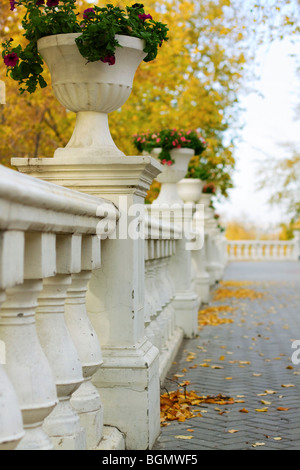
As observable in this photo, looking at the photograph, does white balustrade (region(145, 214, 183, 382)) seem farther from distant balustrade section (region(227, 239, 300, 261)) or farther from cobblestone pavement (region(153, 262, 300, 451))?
distant balustrade section (region(227, 239, 300, 261))

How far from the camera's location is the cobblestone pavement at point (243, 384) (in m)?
4.39

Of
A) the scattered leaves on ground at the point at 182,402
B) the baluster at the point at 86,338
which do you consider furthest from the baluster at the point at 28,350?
the scattered leaves on ground at the point at 182,402

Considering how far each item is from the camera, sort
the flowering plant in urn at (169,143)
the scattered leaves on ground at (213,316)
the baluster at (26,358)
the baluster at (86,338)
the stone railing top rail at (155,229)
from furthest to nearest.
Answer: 1. the scattered leaves on ground at (213,316)
2. the flowering plant in urn at (169,143)
3. the stone railing top rail at (155,229)
4. the baluster at (86,338)
5. the baluster at (26,358)

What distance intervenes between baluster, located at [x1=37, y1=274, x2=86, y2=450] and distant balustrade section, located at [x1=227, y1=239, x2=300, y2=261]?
3966cm

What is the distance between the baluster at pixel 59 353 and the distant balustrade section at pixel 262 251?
130 ft

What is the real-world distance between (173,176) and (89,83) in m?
5.62

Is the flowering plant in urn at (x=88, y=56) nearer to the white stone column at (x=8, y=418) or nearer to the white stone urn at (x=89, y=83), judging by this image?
the white stone urn at (x=89, y=83)

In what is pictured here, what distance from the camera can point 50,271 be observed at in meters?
2.52

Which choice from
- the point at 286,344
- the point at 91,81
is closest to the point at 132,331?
the point at 91,81

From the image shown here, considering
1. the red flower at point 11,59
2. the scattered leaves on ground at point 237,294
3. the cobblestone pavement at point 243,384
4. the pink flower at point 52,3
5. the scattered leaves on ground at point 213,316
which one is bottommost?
the cobblestone pavement at point 243,384

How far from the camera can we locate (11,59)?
4.05 meters

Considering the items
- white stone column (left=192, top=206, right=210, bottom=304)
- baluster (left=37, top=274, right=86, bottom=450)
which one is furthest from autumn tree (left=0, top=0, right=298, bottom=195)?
baluster (left=37, top=274, right=86, bottom=450)

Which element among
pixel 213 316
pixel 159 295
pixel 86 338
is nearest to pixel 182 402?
pixel 159 295

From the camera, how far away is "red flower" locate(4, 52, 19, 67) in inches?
159
